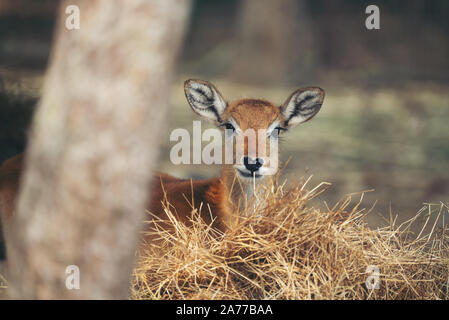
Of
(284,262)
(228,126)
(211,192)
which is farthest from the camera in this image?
(228,126)

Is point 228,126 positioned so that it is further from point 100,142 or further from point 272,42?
point 272,42

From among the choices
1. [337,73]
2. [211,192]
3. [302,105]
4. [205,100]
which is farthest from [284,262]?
[337,73]

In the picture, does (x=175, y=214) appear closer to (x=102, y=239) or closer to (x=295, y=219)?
(x=295, y=219)

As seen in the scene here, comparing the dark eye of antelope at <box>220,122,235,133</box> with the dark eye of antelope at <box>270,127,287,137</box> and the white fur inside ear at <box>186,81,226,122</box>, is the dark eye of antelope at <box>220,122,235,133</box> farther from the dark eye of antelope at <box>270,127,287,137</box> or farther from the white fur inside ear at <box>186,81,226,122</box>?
the dark eye of antelope at <box>270,127,287,137</box>

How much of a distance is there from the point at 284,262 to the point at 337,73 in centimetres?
1178

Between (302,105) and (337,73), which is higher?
(337,73)

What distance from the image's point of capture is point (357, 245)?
13.4 feet

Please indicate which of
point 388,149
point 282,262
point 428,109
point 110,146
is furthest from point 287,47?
point 110,146

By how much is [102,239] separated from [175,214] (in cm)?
152

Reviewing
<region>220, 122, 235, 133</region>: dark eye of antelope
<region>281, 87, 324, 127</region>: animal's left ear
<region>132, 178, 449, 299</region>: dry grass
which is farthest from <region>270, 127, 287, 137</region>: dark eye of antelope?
<region>132, 178, 449, 299</region>: dry grass

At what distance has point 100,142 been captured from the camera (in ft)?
8.85

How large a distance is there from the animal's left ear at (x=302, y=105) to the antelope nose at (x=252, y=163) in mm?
591

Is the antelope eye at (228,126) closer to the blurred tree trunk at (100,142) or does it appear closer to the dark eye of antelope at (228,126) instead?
the dark eye of antelope at (228,126)

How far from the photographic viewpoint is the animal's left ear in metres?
4.45
